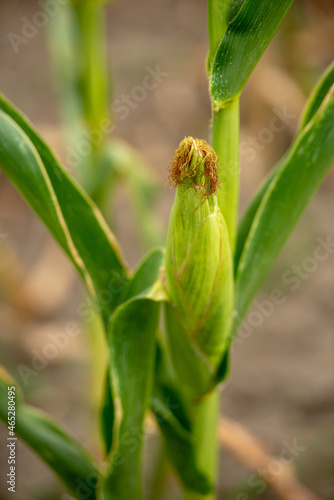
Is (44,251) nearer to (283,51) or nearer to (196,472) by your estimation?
(283,51)

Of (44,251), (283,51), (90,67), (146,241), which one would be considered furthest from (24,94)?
(146,241)

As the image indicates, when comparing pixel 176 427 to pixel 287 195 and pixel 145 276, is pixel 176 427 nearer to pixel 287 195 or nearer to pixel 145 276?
pixel 145 276

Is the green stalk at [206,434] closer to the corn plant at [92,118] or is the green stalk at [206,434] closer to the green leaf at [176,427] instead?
the green leaf at [176,427]

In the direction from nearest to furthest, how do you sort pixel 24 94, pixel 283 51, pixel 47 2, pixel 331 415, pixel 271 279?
pixel 47 2 → pixel 331 415 → pixel 271 279 → pixel 283 51 → pixel 24 94

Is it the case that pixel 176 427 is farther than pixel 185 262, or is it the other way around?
pixel 176 427

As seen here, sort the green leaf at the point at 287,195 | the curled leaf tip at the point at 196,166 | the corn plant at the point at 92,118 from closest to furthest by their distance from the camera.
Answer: the curled leaf tip at the point at 196,166 < the green leaf at the point at 287,195 < the corn plant at the point at 92,118

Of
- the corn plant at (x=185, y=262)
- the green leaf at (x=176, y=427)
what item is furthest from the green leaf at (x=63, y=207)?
the green leaf at (x=176, y=427)

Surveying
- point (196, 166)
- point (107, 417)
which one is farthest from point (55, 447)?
point (196, 166)
